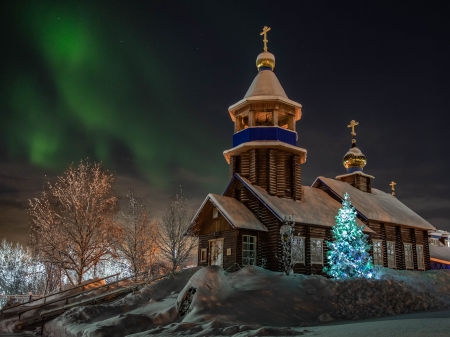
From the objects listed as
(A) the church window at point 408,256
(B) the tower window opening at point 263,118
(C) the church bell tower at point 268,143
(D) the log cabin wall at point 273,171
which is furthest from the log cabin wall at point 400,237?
(B) the tower window opening at point 263,118

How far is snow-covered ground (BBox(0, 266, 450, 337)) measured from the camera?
1194 centimetres

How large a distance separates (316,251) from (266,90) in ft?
33.8

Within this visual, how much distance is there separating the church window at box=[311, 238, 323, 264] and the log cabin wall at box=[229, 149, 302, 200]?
10.3 ft

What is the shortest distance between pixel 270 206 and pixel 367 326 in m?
12.9

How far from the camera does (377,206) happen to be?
97.6 feet

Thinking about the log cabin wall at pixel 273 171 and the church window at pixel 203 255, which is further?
the log cabin wall at pixel 273 171

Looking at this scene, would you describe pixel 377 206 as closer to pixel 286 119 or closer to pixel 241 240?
pixel 286 119

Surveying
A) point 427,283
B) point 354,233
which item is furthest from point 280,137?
point 427,283

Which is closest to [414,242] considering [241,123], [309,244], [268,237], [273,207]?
[309,244]

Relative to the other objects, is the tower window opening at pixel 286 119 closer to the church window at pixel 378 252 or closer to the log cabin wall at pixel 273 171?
the log cabin wall at pixel 273 171

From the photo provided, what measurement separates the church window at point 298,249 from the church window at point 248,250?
7.10ft

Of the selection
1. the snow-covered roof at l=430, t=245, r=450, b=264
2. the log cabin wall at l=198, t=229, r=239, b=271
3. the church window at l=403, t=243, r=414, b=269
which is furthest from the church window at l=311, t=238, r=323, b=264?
the snow-covered roof at l=430, t=245, r=450, b=264

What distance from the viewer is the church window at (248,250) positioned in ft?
71.8

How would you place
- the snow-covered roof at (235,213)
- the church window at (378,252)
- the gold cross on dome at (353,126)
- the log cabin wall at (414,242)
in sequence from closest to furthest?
the snow-covered roof at (235,213) → the church window at (378,252) → the log cabin wall at (414,242) → the gold cross on dome at (353,126)
